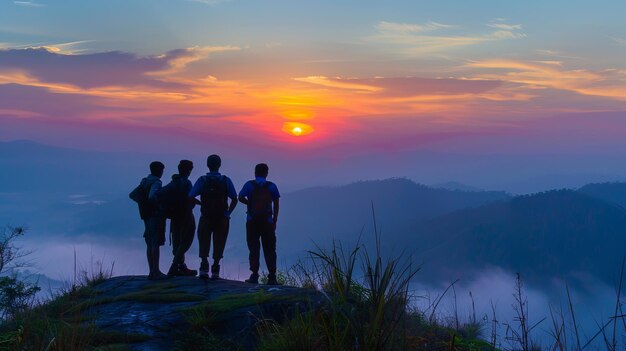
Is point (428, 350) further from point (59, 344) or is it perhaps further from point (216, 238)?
point (216, 238)

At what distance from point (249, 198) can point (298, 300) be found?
396 cm

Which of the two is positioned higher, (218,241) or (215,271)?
(218,241)

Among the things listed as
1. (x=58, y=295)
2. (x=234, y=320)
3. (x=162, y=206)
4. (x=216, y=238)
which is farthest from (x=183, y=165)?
(x=234, y=320)

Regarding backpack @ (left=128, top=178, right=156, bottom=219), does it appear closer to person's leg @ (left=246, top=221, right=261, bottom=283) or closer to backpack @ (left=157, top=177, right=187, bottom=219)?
backpack @ (left=157, top=177, right=187, bottom=219)

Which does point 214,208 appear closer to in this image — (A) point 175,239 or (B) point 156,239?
(A) point 175,239

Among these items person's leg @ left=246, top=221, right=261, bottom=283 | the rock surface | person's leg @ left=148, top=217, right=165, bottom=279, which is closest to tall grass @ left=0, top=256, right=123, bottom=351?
the rock surface

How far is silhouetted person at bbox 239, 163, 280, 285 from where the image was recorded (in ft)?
35.7

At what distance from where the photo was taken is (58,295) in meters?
9.50

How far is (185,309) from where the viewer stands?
7332 millimetres

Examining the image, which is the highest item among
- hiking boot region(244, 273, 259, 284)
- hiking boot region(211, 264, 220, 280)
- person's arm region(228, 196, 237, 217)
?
person's arm region(228, 196, 237, 217)

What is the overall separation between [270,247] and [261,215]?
716 mm

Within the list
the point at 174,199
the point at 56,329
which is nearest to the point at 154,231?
the point at 174,199

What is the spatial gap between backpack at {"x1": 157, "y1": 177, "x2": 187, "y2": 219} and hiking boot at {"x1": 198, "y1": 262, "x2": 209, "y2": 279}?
1.03 meters

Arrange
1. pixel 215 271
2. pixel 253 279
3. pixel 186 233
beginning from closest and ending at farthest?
pixel 215 271 < pixel 186 233 < pixel 253 279
